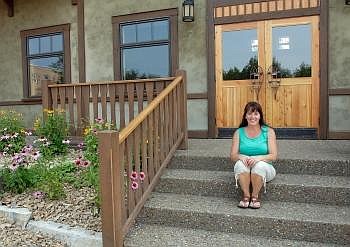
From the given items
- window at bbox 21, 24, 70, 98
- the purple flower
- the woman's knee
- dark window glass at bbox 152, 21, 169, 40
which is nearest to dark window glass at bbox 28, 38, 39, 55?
window at bbox 21, 24, 70, 98

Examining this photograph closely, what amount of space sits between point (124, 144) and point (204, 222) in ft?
3.08

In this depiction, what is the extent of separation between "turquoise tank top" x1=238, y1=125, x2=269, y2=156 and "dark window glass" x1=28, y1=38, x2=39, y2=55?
5794mm

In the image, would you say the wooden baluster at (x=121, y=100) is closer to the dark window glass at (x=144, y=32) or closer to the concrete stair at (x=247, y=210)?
the concrete stair at (x=247, y=210)

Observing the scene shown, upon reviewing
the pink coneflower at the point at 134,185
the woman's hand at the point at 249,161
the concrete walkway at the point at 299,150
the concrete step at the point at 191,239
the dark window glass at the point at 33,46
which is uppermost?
the dark window glass at the point at 33,46

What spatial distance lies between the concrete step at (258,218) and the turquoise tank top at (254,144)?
0.46 metres

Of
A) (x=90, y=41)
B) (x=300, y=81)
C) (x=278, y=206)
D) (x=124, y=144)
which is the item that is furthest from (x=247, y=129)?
(x=90, y=41)

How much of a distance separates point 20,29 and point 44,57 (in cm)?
83

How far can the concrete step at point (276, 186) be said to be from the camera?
329 cm

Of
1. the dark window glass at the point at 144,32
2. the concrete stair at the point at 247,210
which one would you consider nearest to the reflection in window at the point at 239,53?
the dark window glass at the point at 144,32

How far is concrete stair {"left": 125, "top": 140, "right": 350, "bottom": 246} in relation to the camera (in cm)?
291

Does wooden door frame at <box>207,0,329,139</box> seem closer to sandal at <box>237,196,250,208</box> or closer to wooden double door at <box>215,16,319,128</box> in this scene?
wooden double door at <box>215,16,319,128</box>

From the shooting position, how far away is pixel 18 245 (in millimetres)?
3211

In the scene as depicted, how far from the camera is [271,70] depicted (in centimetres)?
594

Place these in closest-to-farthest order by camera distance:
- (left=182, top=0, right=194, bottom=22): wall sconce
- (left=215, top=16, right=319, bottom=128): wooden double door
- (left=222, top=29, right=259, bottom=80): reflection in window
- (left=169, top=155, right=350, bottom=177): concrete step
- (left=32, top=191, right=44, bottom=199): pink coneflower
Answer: (left=169, top=155, right=350, bottom=177): concrete step
(left=32, top=191, right=44, bottom=199): pink coneflower
(left=215, top=16, right=319, bottom=128): wooden double door
(left=222, top=29, right=259, bottom=80): reflection in window
(left=182, top=0, right=194, bottom=22): wall sconce
